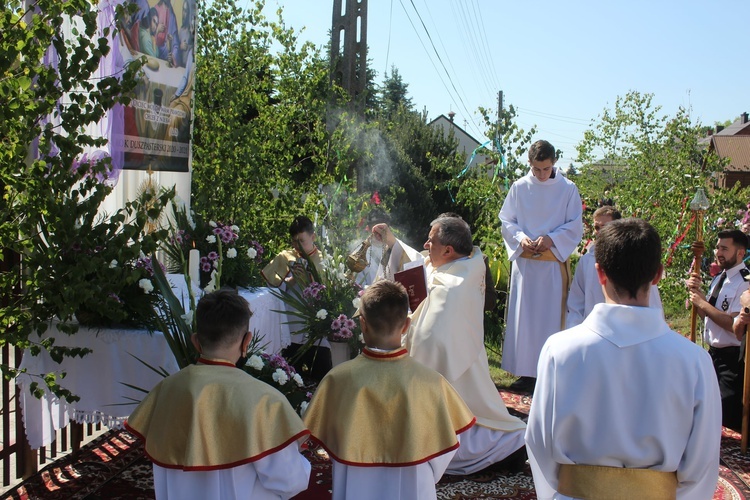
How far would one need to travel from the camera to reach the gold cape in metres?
6.80

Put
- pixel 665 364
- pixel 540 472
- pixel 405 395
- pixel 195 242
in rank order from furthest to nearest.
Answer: pixel 195 242
pixel 405 395
pixel 540 472
pixel 665 364

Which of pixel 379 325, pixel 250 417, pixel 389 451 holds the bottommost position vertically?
pixel 389 451

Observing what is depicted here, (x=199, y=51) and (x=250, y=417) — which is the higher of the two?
(x=199, y=51)

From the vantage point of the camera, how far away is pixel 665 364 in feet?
7.65

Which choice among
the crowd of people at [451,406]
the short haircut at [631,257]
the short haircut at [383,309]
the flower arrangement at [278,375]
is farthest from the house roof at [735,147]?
the short haircut at [631,257]

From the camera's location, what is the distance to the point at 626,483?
2420 mm

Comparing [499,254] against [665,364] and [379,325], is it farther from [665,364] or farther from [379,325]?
[665,364]

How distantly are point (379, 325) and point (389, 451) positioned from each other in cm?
56

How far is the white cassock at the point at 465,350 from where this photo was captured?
4.62 meters

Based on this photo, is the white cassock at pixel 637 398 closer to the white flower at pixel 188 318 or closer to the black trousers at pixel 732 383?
the white flower at pixel 188 318

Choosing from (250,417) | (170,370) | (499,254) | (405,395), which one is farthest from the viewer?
(499,254)

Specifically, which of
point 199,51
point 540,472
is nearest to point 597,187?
point 199,51

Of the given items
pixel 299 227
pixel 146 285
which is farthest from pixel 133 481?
pixel 299 227

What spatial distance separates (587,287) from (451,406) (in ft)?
10.4
